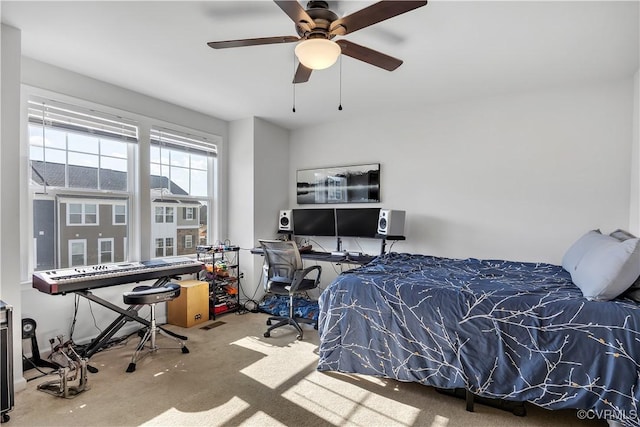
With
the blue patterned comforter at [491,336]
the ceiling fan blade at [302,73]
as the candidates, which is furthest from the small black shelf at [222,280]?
the ceiling fan blade at [302,73]

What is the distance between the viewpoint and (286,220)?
4500mm

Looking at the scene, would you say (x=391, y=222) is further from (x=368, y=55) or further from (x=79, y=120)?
(x=79, y=120)

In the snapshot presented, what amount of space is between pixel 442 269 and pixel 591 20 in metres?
2.00

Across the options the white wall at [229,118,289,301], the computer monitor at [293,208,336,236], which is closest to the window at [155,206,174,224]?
the white wall at [229,118,289,301]

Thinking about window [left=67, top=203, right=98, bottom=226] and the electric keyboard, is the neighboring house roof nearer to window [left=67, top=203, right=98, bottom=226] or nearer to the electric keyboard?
window [left=67, top=203, right=98, bottom=226]

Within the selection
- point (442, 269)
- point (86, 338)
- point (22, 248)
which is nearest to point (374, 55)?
point (442, 269)

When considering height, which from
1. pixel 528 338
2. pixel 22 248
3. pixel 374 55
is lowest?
pixel 528 338

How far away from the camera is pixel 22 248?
8.61 ft

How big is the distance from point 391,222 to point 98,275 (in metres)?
2.85

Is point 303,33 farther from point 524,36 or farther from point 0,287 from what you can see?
point 0,287

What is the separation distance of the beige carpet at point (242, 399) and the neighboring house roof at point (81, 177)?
1559 millimetres

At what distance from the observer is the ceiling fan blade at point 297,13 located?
1.50 meters

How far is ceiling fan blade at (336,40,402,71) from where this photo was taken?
6.33ft

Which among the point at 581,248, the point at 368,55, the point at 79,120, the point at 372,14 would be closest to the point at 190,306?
the point at 79,120
